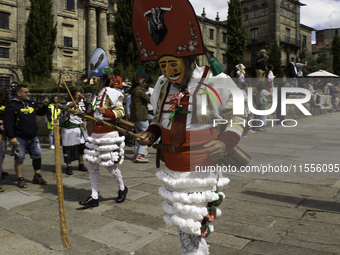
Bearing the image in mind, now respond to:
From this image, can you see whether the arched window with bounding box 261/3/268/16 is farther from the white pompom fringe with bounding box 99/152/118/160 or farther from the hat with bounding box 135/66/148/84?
the white pompom fringe with bounding box 99/152/118/160

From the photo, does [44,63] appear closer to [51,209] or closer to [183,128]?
[51,209]

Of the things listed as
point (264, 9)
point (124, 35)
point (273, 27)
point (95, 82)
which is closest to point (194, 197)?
point (95, 82)

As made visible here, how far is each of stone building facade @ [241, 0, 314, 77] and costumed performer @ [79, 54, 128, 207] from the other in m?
51.5

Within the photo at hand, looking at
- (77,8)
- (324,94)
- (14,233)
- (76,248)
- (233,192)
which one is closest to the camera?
(76,248)

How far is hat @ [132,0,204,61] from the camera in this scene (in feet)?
7.08

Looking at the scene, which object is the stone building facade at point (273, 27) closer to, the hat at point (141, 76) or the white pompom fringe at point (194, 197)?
the hat at point (141, 76)

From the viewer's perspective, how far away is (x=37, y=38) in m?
28.1

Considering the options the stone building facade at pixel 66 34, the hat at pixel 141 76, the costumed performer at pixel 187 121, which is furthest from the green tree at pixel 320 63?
the costumed performer at pixel 187 121

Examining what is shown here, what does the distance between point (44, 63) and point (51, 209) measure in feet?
86.1

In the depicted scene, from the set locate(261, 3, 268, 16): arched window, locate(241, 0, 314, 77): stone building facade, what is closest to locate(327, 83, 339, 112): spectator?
locate(241, 0, 314, 77): stone building facade

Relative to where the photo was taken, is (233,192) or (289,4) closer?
(233,192)

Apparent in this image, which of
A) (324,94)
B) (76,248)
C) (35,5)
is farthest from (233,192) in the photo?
(35,5)

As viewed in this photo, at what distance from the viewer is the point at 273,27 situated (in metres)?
54.2

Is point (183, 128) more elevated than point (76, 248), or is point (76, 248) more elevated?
point (183, 128)
